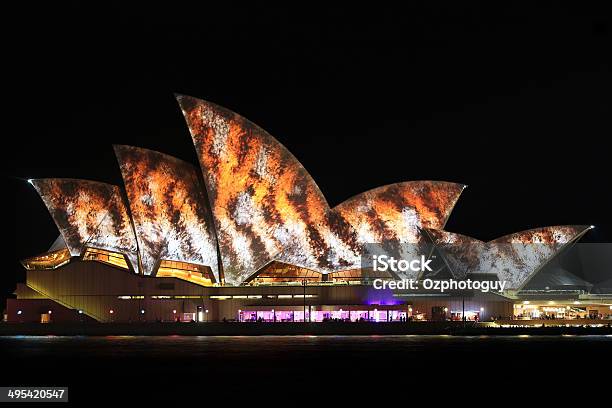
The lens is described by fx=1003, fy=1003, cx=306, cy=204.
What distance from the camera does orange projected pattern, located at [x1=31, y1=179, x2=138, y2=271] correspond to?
251 feet

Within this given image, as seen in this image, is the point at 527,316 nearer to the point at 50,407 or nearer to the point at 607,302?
the point at 607,302

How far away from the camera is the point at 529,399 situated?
107ft

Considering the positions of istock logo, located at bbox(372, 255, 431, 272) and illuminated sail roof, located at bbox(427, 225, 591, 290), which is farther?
illuminated sail roof, located at bbox(427, 225, 591, 290)

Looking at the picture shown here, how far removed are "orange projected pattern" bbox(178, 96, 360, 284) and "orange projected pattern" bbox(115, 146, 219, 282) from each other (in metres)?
1.97

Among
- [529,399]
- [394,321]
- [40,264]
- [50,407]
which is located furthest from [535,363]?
[40,264]

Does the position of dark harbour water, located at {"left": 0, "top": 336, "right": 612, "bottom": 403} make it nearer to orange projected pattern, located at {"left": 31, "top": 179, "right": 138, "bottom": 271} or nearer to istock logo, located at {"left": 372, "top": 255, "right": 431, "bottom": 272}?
istock logo, located at {"left": 372, "top": 255, "right": 431, "bottom": 272}

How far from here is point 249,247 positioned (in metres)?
76.6

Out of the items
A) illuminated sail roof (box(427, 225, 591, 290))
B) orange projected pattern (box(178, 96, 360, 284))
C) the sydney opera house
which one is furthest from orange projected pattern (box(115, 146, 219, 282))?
illuminated sail roof (box(427, 225, 591, 290))

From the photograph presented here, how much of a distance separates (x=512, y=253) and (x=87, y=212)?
33347mm
